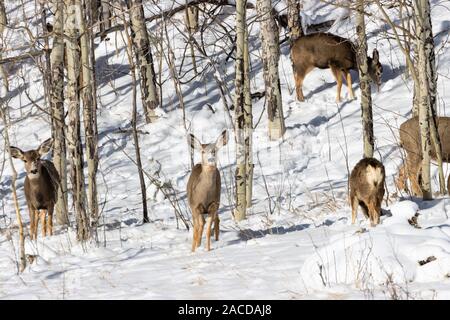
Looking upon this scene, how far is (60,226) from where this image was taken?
14578 millimetres

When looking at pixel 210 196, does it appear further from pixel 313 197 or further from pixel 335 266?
pixel 313 197

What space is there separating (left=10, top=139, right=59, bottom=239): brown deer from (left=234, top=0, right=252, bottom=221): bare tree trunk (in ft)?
8.86

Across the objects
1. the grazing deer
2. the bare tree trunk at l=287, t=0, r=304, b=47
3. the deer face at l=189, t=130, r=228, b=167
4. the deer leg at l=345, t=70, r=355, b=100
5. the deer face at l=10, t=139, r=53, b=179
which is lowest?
the grazing deer

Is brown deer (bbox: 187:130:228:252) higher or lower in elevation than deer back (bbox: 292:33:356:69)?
lower

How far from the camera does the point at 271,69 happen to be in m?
18.7

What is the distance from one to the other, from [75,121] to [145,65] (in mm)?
9405

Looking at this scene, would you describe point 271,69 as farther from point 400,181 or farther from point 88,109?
point 88,109

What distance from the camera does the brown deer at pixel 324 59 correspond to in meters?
21.3

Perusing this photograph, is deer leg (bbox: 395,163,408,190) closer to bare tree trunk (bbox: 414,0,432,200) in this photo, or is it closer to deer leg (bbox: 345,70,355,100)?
bare tree trunk (bbox: 414,0,432,200)

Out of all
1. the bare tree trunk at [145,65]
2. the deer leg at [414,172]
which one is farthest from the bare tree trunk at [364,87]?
the bare tree trunk at [145,65]

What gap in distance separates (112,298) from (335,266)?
6.51 feet

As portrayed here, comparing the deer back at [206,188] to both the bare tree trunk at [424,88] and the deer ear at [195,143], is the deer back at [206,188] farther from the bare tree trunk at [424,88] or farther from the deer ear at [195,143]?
the bare tree trunk at [424,88]

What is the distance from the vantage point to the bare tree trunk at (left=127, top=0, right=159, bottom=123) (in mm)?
20697

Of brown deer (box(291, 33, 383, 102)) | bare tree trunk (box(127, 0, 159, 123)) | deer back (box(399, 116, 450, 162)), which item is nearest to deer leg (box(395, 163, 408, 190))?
deer back (box(399, 116, 450, 162))
